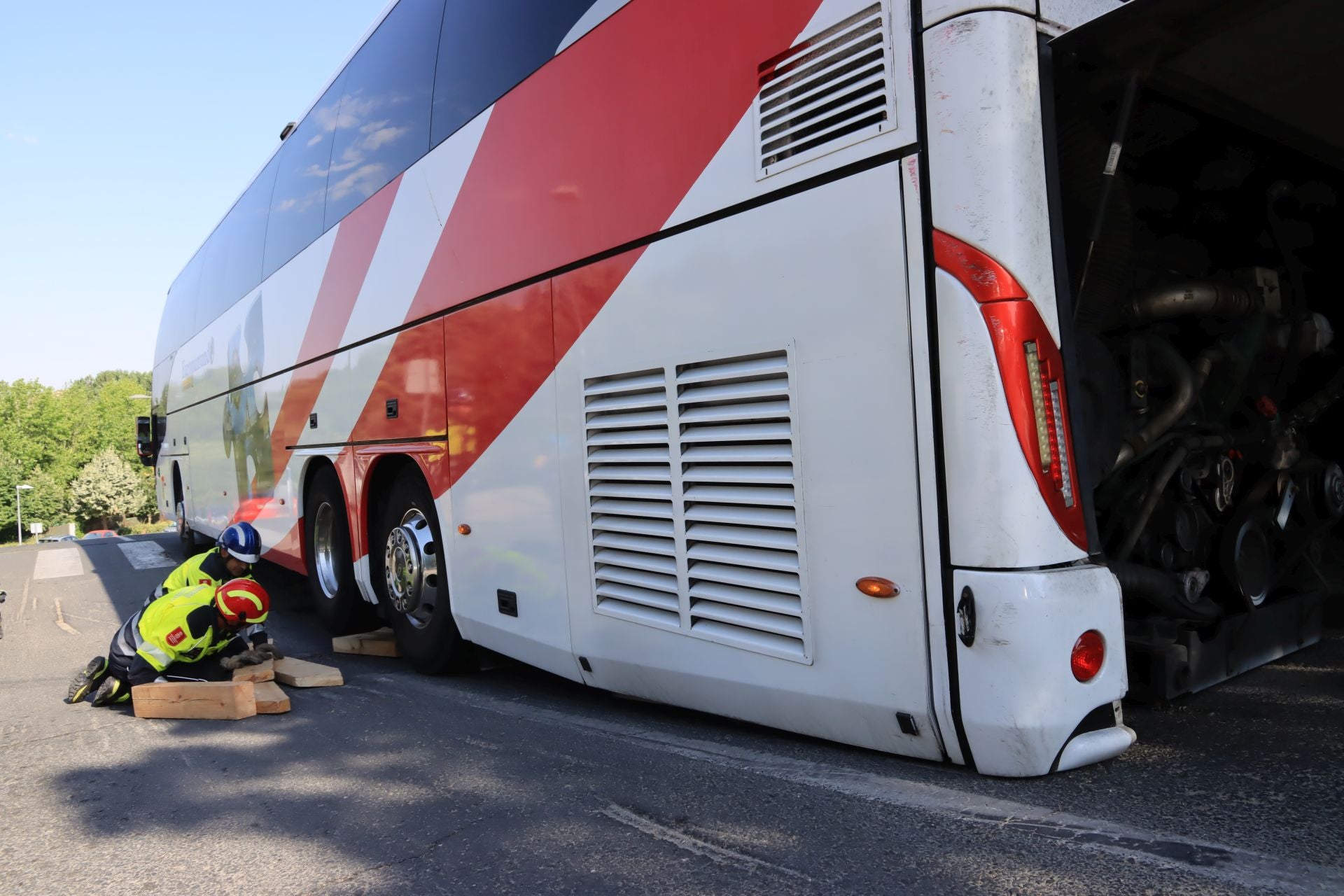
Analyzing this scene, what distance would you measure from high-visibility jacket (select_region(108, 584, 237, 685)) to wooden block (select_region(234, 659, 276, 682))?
306 millimetres

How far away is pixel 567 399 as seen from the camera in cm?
409

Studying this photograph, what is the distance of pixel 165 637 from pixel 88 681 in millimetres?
653

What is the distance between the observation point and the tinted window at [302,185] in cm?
711

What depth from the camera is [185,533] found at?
15203 mm

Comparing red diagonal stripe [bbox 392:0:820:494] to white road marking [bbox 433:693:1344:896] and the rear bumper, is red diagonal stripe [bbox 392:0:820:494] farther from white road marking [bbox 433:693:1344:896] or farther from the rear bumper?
white road marking [bbox 433:693:1344:896]

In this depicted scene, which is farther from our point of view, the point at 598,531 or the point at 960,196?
the point at 598,531

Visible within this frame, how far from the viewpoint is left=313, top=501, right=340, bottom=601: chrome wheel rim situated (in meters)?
7.12

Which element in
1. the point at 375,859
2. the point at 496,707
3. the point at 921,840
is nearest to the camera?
the point at 921,840

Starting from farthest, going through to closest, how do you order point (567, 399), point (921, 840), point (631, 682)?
point (567, 399) < point (631, 682) < point (921, 840)

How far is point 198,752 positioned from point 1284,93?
5.21 m

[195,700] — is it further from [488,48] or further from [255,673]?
[488,48]

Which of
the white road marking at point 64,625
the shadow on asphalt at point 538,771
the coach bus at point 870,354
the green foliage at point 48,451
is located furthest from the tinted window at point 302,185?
the green foliage at point 48,451

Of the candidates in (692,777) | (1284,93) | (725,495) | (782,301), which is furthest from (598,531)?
(1284,93)

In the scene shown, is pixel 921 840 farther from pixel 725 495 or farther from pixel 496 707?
pixel 496 707
